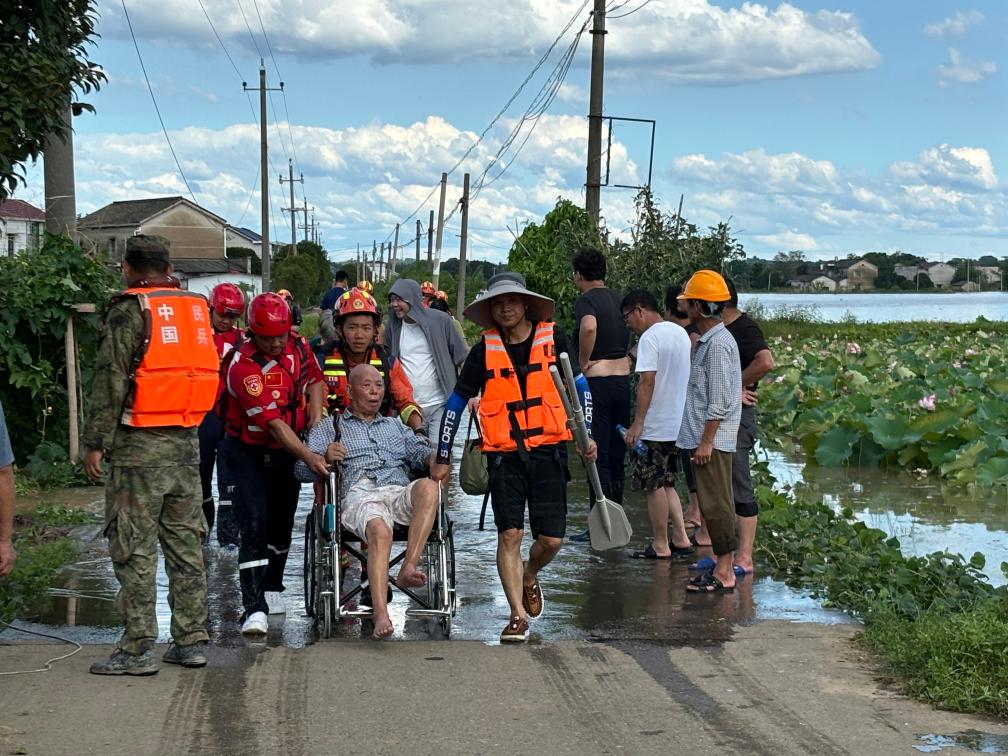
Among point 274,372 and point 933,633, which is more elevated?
point 274,372

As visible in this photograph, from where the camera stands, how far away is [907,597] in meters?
8.11

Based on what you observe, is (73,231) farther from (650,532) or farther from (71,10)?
(650,532)

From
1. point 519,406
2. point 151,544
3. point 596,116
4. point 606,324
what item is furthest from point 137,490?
point 596,116

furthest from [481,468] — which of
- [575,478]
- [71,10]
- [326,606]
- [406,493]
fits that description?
[575,478]

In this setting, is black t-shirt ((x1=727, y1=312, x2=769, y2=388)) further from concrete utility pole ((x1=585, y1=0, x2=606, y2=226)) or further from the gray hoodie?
concrete utility pole ((x1=585, y1=0, x2=606, y2=226))

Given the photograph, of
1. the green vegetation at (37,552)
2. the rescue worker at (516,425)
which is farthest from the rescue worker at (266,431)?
the green vegetation at (37,552)

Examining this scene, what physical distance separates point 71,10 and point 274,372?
3418 millimetres

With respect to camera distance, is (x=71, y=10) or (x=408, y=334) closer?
(x=71, y=10)

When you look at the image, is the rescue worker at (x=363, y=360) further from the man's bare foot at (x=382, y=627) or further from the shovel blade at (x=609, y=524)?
the man's bare foot at (x=382, y=627)

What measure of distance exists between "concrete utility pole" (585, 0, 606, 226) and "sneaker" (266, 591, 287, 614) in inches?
559

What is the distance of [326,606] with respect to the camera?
25.0ft

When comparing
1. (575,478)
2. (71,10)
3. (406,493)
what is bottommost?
(575,478)

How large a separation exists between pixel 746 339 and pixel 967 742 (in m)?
3.98

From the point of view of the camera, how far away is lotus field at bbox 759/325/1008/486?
51.3 feet
